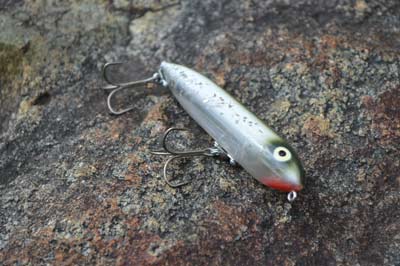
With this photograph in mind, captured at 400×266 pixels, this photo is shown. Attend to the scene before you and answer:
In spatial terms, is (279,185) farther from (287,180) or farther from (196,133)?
(196,133)

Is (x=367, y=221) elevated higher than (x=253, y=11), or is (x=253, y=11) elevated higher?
(x=253, y=11)

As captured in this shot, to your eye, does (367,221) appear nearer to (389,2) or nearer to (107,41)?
(389,2)

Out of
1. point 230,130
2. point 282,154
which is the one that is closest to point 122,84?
point 230,130

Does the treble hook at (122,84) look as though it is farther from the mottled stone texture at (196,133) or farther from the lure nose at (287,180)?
the lure nose at (287,180)

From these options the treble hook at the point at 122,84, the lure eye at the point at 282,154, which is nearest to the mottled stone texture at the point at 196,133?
the treble hook at the point at 122,84

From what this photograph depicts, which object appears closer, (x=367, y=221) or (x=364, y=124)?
(x=367, y=221)

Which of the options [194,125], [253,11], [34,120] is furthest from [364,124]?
[34,120]
